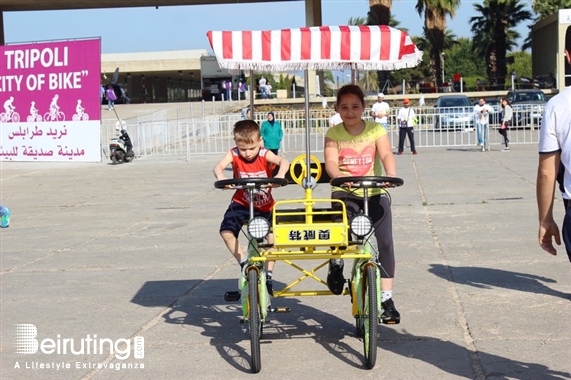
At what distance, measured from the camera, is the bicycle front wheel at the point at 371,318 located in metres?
5.68

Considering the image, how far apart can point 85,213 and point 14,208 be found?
196 centimetres

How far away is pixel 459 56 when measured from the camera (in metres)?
108

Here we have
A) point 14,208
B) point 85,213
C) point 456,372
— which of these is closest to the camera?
point 456,372

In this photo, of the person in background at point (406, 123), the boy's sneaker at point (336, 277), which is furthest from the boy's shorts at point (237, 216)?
the person in background at point (406, 123)

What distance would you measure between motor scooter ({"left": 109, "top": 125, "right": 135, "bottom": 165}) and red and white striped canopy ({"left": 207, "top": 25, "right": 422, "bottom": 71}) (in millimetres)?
20879

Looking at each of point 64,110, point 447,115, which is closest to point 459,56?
point 447,115

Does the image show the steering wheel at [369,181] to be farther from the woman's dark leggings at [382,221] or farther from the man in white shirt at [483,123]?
the man in white shirt at [483,123]

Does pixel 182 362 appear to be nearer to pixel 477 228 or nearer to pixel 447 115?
pixel 477 228

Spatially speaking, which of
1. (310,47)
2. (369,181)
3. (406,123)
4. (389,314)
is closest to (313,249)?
(369,181)

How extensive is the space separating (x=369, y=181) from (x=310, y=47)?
1.03 meters

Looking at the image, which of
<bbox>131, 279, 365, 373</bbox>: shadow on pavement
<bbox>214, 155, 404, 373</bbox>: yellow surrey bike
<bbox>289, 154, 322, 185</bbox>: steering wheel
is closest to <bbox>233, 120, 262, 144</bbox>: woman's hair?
<bbox>289, 154, 322, 185</bbox>: steering wheel

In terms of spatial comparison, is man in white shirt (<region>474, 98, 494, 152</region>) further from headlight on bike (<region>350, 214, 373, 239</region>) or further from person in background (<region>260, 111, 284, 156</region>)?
headlight on bike (<region>350, 214, 373, 239</region>)

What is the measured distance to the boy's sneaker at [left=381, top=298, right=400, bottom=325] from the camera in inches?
248

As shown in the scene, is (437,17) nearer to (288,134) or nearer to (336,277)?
(288,134)
